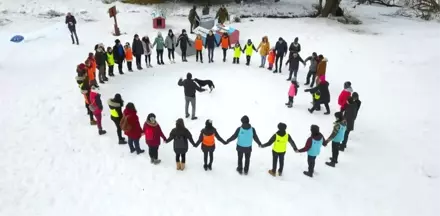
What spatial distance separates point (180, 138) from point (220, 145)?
1.93 metres

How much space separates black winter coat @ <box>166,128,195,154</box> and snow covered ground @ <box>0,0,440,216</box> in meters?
0.69

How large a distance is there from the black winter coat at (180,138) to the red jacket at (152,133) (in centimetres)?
29

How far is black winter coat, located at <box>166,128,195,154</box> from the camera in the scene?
8883 millimetres

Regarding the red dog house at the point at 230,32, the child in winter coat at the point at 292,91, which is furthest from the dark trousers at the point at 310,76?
the red dog house at the point at 230,32

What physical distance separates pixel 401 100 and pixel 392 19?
45.4ft

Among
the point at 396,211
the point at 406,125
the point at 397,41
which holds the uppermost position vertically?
the point at 397,41

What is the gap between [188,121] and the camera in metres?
11.9

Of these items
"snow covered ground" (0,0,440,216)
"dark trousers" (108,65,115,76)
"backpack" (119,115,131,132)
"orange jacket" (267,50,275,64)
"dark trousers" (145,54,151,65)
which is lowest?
"snow covered ground" (0,0,440,216)

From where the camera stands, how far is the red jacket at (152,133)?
9.00 metres

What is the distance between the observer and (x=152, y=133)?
905 centimetres

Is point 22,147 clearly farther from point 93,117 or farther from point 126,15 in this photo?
point 126,15

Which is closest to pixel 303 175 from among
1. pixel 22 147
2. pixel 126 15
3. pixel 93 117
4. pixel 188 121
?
pixel 188 121

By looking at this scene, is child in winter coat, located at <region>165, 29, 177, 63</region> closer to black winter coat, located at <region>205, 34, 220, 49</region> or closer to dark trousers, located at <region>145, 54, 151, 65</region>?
dark trousers, located at <region>145, 54, 151, 65</region>

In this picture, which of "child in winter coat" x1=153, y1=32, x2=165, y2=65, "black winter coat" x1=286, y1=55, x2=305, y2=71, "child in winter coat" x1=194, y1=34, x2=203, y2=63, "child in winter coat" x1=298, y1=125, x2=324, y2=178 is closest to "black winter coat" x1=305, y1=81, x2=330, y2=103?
"black winter coat" x1=286, y1=55, x2=305, y2=71
